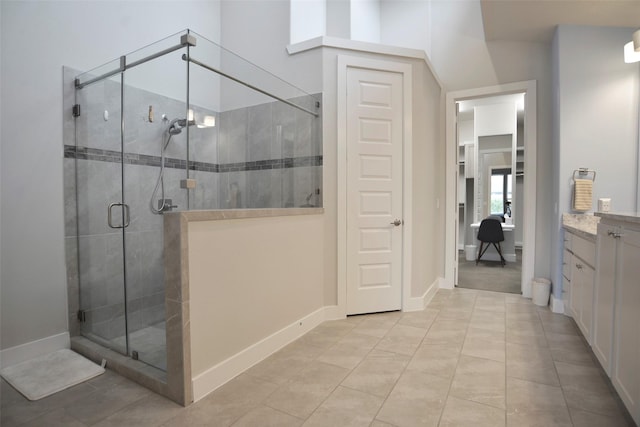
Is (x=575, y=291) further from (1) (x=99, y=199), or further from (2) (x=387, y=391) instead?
(1) (x=99, y=199)

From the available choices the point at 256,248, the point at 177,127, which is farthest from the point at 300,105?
the point at 256,248

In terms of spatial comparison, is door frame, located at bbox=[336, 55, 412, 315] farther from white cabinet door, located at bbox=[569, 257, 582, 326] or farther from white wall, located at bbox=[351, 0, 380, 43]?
white cabinet door, located at bbox=[569, 257, 582, 326]

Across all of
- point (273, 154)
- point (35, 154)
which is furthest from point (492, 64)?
point (35, 154)

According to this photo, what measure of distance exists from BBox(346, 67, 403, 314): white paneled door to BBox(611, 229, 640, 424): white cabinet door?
1.75 meters

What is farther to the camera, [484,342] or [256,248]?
[484,342]

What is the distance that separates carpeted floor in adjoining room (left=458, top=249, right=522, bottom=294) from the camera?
14.1 ft

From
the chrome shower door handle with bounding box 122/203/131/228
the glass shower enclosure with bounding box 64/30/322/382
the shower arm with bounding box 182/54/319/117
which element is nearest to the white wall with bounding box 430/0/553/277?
the shower arm with bounding box 182/54/319/117

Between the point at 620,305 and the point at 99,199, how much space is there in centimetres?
331

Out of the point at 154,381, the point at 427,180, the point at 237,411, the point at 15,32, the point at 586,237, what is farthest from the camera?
the point at 427,180

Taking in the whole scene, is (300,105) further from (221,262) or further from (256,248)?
(221,262)

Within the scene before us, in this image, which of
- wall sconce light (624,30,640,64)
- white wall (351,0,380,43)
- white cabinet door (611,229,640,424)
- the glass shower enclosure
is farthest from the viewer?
white wall (351,0,380,43)

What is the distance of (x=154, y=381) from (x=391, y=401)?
133cm

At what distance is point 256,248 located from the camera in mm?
2252

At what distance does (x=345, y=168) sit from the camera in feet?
9.96
